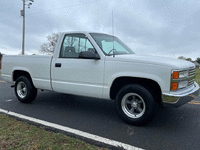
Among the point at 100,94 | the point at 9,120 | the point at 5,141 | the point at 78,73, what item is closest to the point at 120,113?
the point at 100,94

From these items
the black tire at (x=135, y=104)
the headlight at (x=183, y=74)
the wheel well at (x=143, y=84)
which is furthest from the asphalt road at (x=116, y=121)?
the headlight at (x=183, y=74)

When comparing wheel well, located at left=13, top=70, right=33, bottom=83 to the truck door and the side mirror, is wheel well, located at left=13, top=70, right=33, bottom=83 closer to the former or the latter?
the truck door

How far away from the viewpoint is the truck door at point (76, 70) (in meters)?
3.92

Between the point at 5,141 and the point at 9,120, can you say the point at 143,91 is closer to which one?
the point at 5,141

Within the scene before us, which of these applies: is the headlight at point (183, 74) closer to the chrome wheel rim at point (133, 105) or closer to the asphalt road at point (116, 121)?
the chrome wheel rim at point (133, 105)

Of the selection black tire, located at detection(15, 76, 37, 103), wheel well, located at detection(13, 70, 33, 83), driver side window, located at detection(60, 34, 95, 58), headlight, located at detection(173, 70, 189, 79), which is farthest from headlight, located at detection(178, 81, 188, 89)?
wheel well, located at detection(13, 70, 33, 83)

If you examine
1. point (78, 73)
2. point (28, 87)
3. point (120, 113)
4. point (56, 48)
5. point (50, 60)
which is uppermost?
point (56, 48)

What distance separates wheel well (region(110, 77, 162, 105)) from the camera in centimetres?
355

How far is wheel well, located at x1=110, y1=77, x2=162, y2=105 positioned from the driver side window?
100 centimetres

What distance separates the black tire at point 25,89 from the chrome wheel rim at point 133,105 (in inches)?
113

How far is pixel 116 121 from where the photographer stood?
153 inches

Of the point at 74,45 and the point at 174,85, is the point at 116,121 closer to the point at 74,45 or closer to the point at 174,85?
the point at 174,85

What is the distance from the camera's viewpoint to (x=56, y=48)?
461 cm

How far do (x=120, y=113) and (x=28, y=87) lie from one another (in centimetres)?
287
